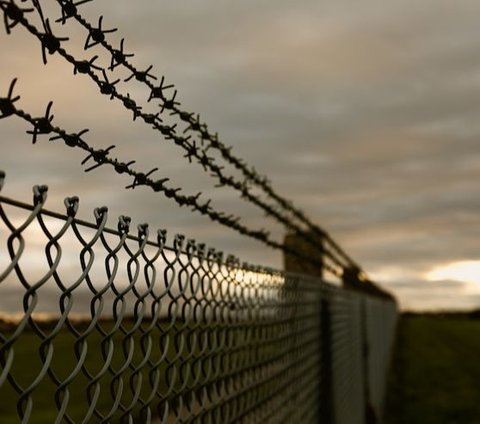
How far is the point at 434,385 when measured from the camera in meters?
18.5

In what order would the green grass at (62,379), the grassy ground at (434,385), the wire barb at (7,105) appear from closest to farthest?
the wire barb at (7,105), the green grass at (62,379), the grassy ground at (434,385)

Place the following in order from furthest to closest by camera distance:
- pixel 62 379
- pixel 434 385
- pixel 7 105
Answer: pixel 434 385 → pixel 62 379 → pixel 7 105

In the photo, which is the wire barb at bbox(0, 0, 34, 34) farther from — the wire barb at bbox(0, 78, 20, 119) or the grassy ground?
the grassy ground

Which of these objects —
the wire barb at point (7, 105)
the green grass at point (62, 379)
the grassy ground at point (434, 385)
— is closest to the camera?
the wire barb at point (7, 105)

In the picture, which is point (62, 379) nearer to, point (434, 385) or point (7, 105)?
point (434, 385)

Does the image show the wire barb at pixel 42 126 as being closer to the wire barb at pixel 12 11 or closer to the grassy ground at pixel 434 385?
the wire barb at pixel 12 11

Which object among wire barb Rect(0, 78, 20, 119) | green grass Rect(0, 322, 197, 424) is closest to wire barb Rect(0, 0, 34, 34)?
wire barb Rect(0, 78, 20, 119)

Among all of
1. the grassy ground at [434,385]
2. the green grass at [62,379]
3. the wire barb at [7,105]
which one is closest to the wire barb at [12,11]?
the wire barb at [7,105]

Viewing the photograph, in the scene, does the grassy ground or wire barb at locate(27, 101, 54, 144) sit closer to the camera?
wire barb at locate(27, 101, 54, 144)

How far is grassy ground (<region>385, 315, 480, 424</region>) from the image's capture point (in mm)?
14594

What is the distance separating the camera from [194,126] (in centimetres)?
371

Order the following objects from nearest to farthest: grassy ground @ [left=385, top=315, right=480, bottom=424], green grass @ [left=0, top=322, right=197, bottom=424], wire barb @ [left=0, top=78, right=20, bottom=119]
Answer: wire barb @ [left=0, top=78, right=20, bottom=119] < green grass @ [left=0, top=322, right=197, bottom=424] < grassy ground @ [left=385, top=315, right=480, bottom=424]

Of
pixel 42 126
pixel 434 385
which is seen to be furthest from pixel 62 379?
pixel 42 126

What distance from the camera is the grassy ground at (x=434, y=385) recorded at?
14.6m
